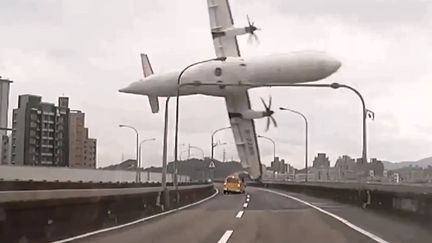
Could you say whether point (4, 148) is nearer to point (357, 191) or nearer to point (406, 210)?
point (357, 191)

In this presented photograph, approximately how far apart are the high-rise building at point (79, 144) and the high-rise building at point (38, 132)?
860 cm

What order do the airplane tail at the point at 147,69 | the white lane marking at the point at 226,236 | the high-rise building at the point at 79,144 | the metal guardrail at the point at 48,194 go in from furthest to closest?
1. the high-rise building at the point at 79,144
2. the airplane tail at the point at 147,69
3. the white lane marking at the point at 226,236
4. the metal guardrail at the point at 48,194

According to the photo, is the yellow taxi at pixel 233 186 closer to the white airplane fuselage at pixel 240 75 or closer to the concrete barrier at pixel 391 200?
the white airplane fuselage at pixel 240 75

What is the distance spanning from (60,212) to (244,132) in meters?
63.6

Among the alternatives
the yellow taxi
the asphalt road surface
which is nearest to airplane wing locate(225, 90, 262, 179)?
the yellow taxi

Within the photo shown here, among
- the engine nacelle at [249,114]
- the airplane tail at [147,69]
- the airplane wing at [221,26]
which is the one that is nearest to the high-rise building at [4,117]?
the airplane tail at [147,69]

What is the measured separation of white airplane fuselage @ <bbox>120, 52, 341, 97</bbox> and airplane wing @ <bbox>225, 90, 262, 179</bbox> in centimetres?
375

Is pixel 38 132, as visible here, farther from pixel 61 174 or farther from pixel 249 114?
pixel 249 114

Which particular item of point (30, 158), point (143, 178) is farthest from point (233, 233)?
point (143, 178)

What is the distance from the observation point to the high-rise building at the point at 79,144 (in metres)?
80.2

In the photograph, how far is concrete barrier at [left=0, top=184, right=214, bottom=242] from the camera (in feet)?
40.8

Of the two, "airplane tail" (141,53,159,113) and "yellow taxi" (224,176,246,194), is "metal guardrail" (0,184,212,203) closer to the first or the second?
"yellow taxi" (224,176,246,194)

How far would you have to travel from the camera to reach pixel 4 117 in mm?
67250

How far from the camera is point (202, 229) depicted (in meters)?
19.1
